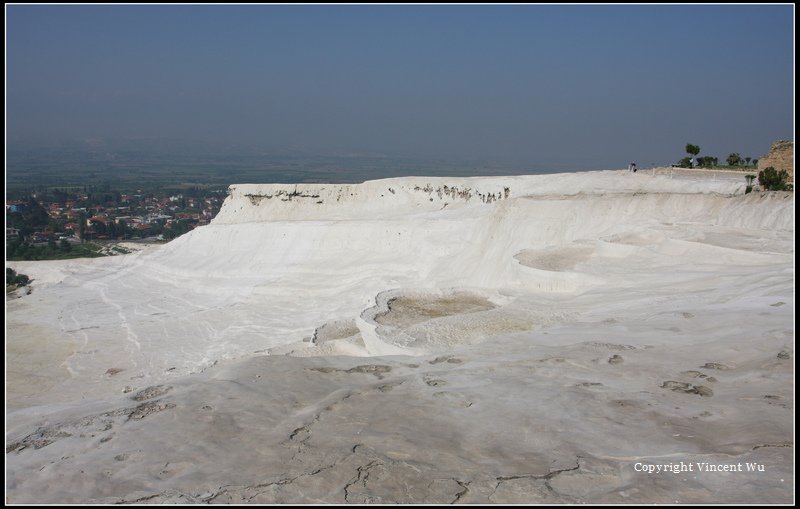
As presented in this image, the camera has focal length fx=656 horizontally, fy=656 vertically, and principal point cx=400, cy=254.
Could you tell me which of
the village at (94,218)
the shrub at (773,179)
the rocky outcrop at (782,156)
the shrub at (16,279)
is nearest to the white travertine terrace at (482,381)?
the shrub at (773,179)

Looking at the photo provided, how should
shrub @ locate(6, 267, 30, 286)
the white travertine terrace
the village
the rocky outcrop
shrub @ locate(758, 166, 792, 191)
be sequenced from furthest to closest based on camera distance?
the village
shrub @ locate(6, 267, 30, 286)
the rocky outcrop
shrub @ locate(758, 166, 792, 191)
the white travertine terrace

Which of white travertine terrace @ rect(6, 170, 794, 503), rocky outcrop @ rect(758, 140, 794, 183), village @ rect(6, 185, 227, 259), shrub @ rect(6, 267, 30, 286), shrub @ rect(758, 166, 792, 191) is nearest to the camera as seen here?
white travertine terrace @ rect(6, 170, 794, 503)

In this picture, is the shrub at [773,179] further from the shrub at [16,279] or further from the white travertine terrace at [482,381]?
the shrub at [16,279]

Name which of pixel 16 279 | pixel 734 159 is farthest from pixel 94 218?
pixel 734 159

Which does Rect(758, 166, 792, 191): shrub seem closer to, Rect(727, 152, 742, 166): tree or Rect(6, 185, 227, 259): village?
Rect(727, 152, 742, 166): tree

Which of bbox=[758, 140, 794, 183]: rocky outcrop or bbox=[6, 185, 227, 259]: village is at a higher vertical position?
bbox=[758, 140, 794, 183]: rocky outcrop

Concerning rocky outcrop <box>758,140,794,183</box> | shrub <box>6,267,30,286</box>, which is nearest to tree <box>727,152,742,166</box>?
rocky outcrop <box>758,140,794,183</box>

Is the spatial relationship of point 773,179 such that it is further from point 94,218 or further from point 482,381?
point 94,218

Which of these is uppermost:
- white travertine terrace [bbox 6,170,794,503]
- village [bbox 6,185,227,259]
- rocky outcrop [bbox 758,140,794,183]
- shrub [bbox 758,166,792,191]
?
rocky outcrop [bbox 758,140,794,183]
